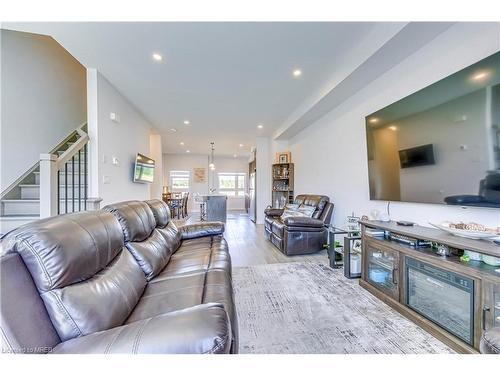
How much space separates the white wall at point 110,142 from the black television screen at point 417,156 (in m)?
3.79

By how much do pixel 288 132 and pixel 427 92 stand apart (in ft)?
12.0

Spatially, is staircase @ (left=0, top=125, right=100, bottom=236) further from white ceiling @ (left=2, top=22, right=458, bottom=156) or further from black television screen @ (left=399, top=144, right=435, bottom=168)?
black television screen @ (left=399, top=144, right=435, bottom=168)

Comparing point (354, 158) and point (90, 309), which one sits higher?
point (354, 158)

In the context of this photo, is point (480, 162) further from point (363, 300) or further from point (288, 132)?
point (288, 132)

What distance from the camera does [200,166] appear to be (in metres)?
10.5

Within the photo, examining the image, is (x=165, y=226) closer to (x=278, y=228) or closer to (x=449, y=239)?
(x=278, y=228)

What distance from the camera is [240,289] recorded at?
8.01 ft

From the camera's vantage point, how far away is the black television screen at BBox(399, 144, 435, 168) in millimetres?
2053

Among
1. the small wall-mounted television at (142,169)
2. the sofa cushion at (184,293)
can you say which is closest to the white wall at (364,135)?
the sofa cushion at (184,293)

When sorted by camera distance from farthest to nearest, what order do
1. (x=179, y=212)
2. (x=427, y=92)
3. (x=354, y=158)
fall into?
1. (x=179, y=212)
2. (x=354, y=158)
3. (x=427, y=92)

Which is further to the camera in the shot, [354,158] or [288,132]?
[288,132]

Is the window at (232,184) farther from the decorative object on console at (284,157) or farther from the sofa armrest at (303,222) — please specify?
the sofa armrest at (303,222)

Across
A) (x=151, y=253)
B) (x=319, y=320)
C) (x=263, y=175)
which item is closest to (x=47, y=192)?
(x=151, y=253)
